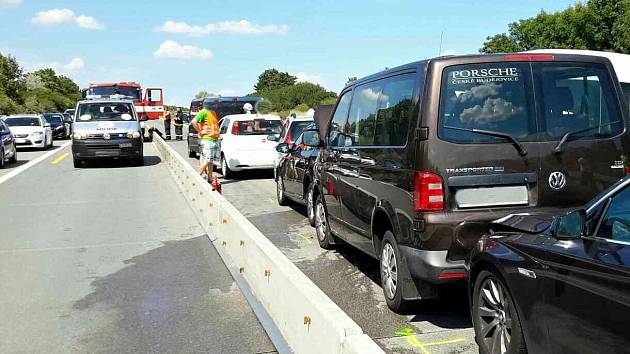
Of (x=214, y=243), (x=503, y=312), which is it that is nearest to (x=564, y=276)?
(x=503, y=312)

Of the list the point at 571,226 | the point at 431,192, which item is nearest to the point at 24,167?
the point at 431,192

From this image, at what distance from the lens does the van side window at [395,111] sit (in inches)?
196

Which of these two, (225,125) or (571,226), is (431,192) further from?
(225,125)

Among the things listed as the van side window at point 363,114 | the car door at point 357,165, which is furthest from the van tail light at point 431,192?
the van side window at point 363,114

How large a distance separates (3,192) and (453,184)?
39.5 feet

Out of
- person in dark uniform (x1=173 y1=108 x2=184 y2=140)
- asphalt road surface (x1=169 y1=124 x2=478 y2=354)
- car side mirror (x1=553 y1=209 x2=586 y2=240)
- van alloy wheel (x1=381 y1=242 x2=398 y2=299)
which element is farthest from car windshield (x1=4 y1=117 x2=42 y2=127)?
car side mirror (x1=553 y1=209 x2=586 y2=240)

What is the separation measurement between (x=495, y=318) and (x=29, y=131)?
27.0 metres

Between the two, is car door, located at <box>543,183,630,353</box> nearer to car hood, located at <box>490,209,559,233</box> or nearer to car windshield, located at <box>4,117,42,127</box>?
car hood, located at <box>490,209,559,233</box>

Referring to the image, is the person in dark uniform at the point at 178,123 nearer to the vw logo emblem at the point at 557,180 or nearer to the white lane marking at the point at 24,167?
the white lane marking at the point at 24,167

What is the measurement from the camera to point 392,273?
5207 mm

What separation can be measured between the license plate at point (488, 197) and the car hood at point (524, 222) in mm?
148

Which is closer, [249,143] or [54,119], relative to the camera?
[249,143]

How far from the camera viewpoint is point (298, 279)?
13.5 feet

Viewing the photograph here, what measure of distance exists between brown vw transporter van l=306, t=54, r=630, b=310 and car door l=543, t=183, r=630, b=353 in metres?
1.29
